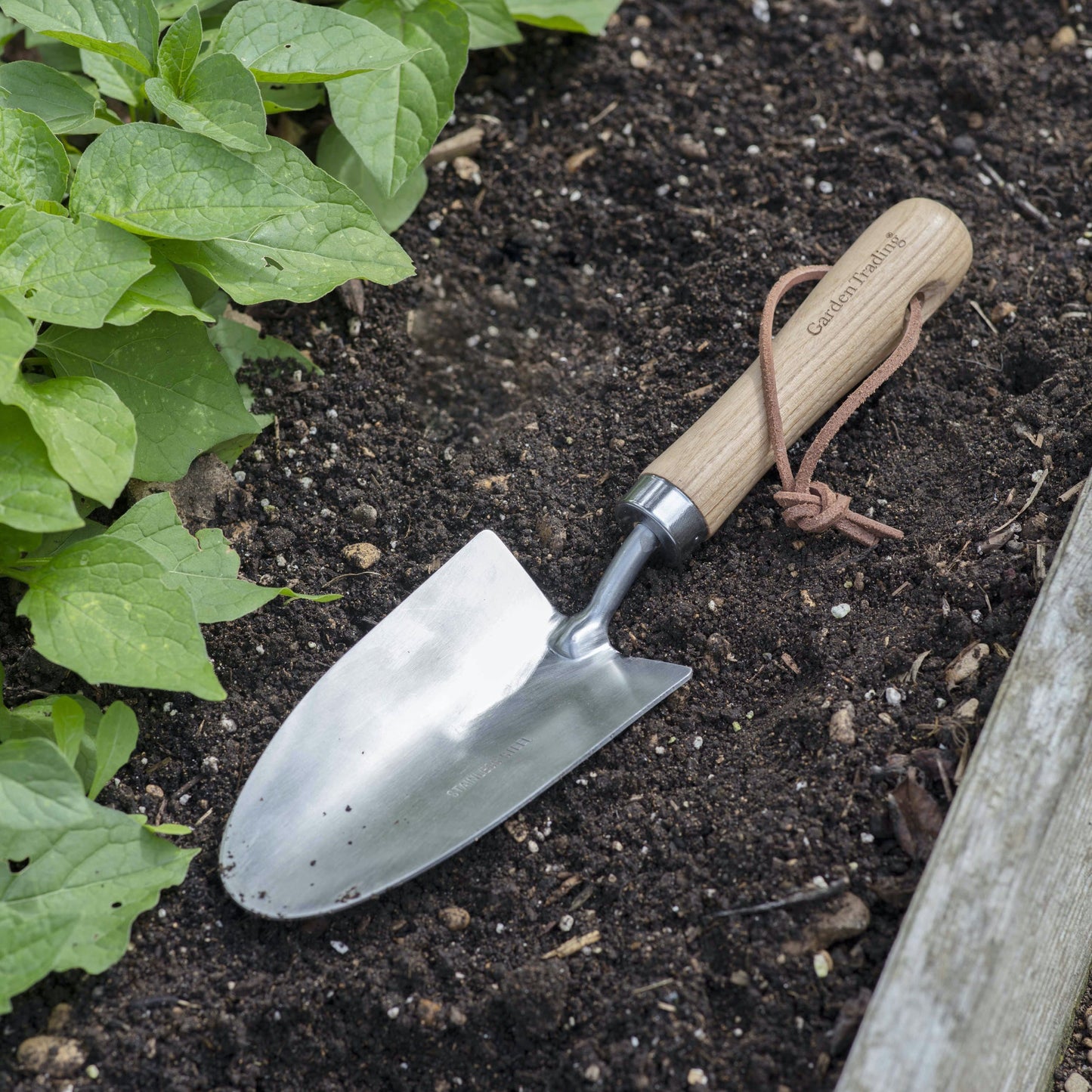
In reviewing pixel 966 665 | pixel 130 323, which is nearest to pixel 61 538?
pixel 130 323

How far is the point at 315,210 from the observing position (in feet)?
5.38

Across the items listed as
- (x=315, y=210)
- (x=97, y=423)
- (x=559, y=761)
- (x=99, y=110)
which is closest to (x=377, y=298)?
(x=315, y=210)

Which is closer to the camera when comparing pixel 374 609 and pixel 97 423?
pixel 97 423

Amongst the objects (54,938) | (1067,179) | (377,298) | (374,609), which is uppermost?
(1067,179)

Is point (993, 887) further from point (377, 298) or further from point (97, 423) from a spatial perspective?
point (377, 298)

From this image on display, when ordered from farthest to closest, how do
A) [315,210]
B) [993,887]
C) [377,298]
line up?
[377,298] < [315,210] < [993,887]

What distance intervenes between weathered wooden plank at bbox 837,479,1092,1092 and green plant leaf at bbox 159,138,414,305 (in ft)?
3.47

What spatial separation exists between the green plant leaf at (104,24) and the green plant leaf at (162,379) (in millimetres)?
389

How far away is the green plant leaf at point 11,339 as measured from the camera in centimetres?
135

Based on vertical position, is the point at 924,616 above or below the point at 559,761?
above

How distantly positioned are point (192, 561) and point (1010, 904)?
1.18 meters

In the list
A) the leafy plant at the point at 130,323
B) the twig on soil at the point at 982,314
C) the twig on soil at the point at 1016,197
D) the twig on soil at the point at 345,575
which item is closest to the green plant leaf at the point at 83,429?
the leafy plant at the point at 130,323

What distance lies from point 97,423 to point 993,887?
4.13 feet

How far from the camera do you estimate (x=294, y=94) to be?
192cm
